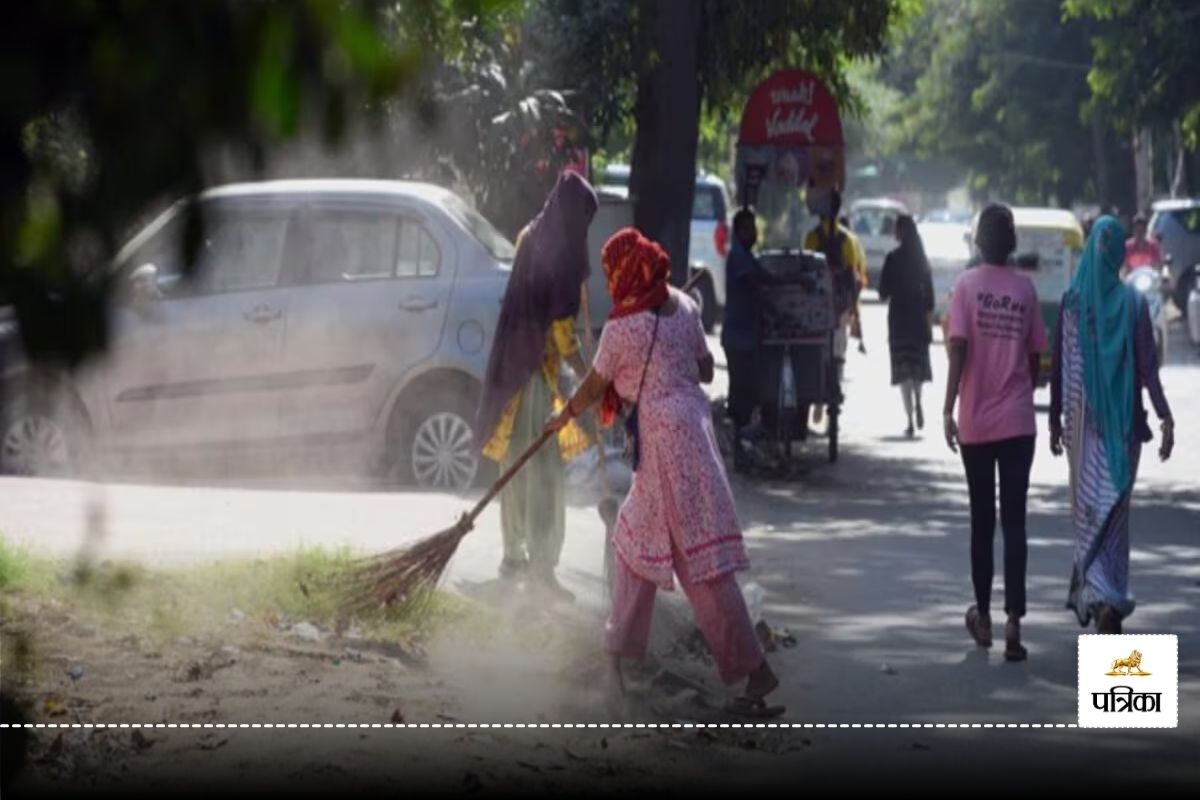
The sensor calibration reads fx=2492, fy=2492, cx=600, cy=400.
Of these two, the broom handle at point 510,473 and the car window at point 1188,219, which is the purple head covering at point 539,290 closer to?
the broom handle at point 510,473

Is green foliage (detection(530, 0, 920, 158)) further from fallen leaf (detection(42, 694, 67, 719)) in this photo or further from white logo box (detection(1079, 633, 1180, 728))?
fallen leaf (detection(42, 694, 67, 719))

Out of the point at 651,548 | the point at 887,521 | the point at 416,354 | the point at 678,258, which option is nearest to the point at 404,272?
the point at 416,354

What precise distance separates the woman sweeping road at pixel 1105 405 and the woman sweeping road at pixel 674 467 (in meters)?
2.40

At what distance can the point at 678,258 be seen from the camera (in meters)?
A: 19.9

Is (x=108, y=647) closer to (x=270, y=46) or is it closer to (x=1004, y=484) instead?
(x=1004, y=484)

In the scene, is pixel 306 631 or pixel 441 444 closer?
pixel 306 631

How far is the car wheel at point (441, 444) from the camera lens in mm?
14894

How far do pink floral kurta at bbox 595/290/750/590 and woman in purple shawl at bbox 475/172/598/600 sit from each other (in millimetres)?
2067

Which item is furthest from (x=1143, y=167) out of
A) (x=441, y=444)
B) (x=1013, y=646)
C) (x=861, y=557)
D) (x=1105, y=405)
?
(x=1013, y=646)

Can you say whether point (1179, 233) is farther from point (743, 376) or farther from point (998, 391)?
point (998, 391)

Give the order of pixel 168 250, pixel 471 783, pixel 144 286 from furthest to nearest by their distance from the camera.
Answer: pixel 471 783 → pixel 144 286 → pixel 168 250

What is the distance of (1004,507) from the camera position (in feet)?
33.0

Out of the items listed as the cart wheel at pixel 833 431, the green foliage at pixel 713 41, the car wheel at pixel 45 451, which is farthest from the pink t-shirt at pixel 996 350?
the green foliage at pixel 713 41

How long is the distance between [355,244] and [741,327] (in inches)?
135
